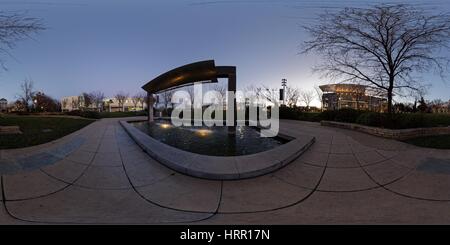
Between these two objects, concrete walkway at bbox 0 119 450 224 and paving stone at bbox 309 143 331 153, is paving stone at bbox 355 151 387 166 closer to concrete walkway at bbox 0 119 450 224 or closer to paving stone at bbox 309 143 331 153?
concrete walkway at bbox 0 119 450 224

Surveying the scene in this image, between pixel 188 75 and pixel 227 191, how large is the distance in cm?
883

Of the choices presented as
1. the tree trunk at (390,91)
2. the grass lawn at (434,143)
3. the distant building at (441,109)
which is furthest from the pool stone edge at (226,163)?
the distant building at (441,109)

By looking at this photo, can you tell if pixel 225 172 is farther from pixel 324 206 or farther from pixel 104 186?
pixel 104 186

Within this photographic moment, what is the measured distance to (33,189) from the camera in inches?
164

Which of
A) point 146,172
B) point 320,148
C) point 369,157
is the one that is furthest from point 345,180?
point 146,172

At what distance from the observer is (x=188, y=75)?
12.0 meters

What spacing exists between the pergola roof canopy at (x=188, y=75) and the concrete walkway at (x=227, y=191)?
216 inches

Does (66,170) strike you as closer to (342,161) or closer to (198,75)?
(342,161)

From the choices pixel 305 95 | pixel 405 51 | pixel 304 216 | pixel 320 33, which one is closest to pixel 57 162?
pixel 304 216

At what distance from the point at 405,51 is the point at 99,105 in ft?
236

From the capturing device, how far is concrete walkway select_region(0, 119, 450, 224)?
342cm

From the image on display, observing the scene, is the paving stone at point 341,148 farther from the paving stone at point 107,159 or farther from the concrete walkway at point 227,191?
the paving stone at point 107,159

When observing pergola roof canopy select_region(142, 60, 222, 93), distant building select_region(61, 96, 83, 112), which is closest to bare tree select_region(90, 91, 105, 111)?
distant building select_region(61, 96, 83, 112)

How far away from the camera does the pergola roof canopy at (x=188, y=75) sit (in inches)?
403
